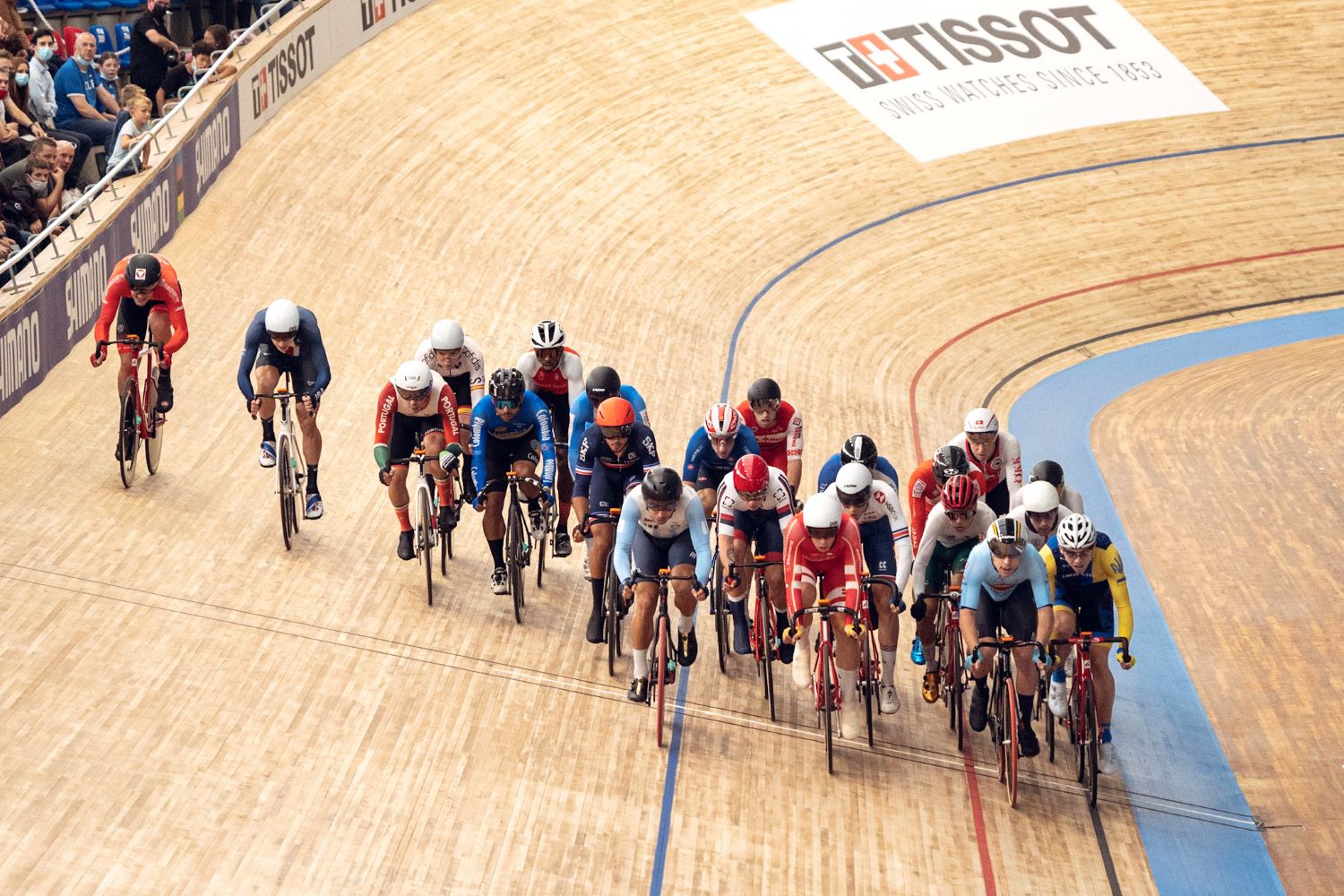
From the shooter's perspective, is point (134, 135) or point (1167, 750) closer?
point (1167, 750)

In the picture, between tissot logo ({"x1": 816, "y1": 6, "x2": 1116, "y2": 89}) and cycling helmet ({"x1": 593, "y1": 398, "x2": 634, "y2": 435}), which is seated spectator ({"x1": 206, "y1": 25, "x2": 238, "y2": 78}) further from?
cycling helmet ({"x1": 593, "y1": 398, "x2": 634, "y2": 435})

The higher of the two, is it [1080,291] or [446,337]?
[1080,291]

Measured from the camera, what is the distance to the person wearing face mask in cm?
1145

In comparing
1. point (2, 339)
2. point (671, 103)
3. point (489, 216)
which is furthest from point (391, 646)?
point (671, 103)

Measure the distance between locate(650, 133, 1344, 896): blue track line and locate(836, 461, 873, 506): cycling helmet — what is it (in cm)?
136

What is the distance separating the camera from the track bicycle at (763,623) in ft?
21.9

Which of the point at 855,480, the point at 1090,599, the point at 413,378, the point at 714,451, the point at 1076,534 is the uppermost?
the point at 413,378

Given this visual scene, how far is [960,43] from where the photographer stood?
15953mm

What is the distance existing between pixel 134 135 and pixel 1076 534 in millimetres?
7466

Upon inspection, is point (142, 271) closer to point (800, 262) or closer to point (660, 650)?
point (660, 650)

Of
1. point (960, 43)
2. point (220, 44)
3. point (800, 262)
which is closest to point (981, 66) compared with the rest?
point (960, 43)

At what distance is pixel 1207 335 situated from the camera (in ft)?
44.7

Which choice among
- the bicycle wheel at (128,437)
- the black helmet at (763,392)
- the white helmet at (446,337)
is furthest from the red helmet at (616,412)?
the bicycle wheel at (128,437)

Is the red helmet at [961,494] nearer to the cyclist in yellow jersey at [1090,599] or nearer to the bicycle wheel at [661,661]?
the cyclist in yellow jersey at [1090,599]
